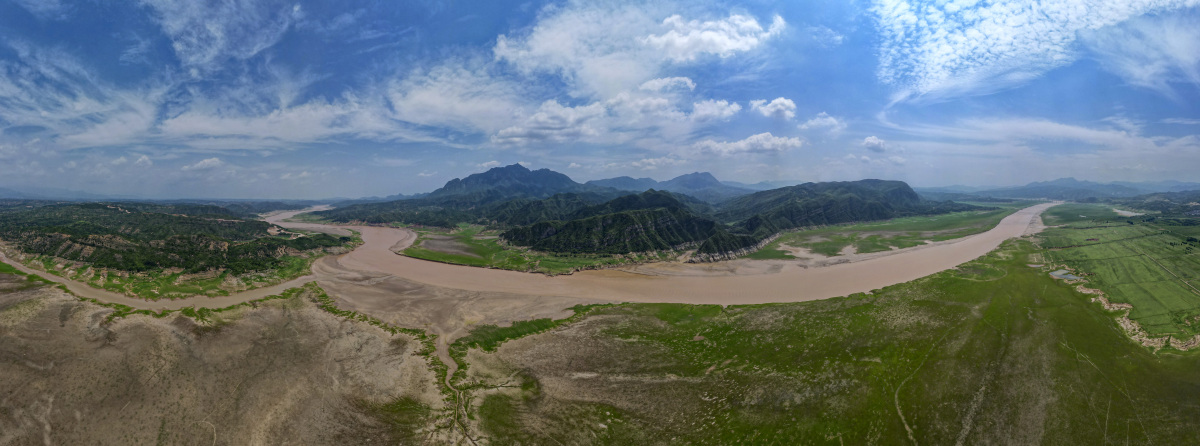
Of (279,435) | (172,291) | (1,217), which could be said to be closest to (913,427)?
(279,435)

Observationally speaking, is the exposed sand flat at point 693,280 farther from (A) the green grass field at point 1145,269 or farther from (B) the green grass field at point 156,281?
(B) the green grass field at point 156,281

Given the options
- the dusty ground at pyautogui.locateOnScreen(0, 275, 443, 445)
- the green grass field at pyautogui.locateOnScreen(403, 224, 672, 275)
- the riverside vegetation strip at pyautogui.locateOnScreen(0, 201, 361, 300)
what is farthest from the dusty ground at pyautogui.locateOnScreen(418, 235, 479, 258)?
the dusty ground at pyautogui.locateOnScreen(0, 275, 443, 445)

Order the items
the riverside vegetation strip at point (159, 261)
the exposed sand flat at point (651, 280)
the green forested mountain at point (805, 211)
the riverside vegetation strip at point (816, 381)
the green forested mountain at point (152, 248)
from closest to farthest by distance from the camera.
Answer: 1. the riverside vegetation strip at point (816, 381)
2. the riverside vegetation strip at point (159, 261)
3. the exposed sand flat at point (651, 280)
4. the green forested mountain at point (152, 248)
5. the green forested mountain at point (805, 211)

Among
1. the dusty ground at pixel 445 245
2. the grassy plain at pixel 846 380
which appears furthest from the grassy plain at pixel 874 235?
the dusty ground at pixel 445 245

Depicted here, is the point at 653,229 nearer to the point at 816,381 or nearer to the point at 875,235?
Answer: the point at 816,381

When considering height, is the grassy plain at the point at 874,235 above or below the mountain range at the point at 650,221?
below

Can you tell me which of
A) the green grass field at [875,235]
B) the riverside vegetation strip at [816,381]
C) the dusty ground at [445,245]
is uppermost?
the green grass field at [875,235]

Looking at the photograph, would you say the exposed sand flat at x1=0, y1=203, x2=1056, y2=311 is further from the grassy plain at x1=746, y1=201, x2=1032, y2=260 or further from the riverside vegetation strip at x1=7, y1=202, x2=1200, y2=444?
the riverside vegetation strip at x1=7, y1=202, x2=1200, y2=444

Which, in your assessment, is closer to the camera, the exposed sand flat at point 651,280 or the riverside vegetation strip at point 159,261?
the riverside vegetation strip at point 159,261
